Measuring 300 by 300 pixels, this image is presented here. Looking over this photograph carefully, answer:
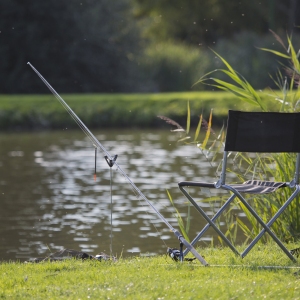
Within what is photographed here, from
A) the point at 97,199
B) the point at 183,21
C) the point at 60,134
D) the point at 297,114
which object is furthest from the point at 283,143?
the point at 183,21

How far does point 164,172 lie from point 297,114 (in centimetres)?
779

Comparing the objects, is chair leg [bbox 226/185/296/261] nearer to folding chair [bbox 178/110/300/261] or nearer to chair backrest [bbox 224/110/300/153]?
folding chair [bbox 178/110/300/261]

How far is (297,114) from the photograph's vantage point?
475 centimetres

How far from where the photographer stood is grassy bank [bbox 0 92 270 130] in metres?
20.4

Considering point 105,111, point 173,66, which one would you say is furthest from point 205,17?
point 105,111

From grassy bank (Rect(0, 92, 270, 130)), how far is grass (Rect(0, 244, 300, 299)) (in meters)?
14.7

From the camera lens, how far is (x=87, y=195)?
10438 mm

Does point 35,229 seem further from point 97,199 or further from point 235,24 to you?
→ point 235,24

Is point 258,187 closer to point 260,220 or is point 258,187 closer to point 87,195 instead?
point 260,220

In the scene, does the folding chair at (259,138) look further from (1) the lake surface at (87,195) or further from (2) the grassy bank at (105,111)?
(2) the grassy bank at (105,111)

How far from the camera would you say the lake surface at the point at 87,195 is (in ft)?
25.1

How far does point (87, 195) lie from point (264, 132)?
592 centimetres

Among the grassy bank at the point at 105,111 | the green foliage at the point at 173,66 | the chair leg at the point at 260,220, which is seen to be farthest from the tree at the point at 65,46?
the chair leg at the point at 260,220

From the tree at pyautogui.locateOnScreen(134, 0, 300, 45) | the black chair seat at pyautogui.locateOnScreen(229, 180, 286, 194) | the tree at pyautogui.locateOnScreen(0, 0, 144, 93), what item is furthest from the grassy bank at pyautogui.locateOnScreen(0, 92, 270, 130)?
the tree at pyautogui.locateOnScreen(134, 0, 300, 45)
